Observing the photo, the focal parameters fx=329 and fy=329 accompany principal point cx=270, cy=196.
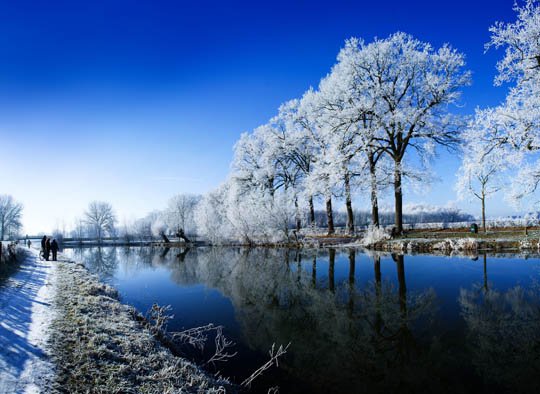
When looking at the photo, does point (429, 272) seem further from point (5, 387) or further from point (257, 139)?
point (257, 139)

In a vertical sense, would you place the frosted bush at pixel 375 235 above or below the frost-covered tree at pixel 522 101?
below

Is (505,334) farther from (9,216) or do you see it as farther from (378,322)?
(9,216)

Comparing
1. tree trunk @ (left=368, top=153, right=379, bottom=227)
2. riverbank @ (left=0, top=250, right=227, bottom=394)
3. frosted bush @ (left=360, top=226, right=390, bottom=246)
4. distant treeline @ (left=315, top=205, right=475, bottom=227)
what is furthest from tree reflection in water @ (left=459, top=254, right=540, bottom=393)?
distant treeline @ (left=315, top=205, right=475, bottom=227)

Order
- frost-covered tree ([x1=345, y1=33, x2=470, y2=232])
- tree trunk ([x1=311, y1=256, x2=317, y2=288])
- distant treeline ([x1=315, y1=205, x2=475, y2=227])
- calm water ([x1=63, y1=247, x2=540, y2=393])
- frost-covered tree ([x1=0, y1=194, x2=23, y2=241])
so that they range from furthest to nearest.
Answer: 1. distant treeline ([x1=315, y1=205, x2=475, y2=227])
2. frost-covered tree ([x1=0, y1=194, x2=23, y2=241])
3. frost-covered tree ([x1=345, y1=33, x2=470, y2=232])
4. tree trunk ([x1=311, y1=256, x2=317, y2=288])
5. calm water ([x1=63, y1=247, x2=540, y2=393])

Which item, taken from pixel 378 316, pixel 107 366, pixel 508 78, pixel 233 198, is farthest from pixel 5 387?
pixel 233 198

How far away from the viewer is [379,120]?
829 inches

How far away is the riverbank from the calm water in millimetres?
1036

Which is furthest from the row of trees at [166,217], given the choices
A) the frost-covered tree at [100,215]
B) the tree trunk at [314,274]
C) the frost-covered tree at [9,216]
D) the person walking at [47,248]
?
the tree trunk at [314,274]

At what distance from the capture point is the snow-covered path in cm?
410

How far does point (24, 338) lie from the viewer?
18.2ft

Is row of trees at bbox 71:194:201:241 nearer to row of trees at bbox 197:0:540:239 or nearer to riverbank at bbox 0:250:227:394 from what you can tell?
row of trees at bbox 197:0:540:239

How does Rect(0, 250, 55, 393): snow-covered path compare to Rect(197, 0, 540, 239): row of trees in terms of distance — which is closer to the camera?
Rect(0, 250, 55, 393): snow-covered path

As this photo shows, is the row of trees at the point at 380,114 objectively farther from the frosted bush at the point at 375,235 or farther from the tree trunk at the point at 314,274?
the tree trunk at the point at 314,274

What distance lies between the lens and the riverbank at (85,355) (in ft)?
13.8
